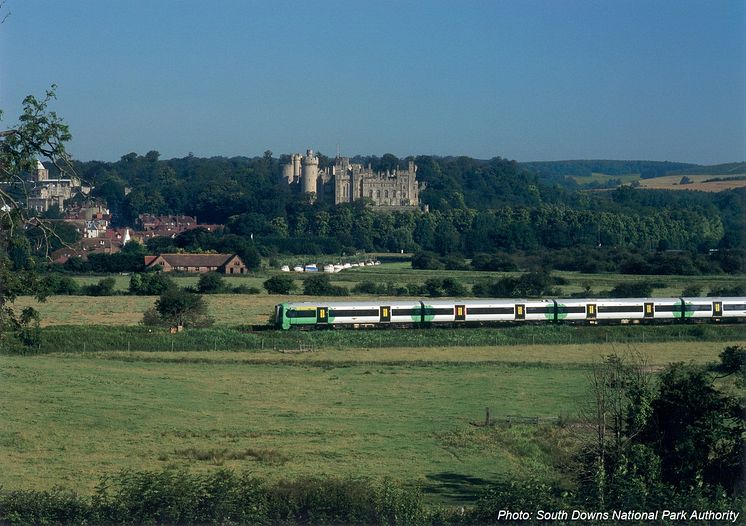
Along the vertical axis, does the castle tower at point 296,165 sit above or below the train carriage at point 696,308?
above

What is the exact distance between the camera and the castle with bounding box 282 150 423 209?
4857 inches

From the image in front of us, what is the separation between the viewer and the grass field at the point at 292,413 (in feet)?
55.1

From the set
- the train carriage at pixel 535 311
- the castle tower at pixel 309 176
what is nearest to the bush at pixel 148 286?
the train carriage at pixel 535 311

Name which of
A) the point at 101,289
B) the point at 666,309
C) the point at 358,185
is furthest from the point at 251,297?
the point at 358,185

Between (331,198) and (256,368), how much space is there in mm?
98512

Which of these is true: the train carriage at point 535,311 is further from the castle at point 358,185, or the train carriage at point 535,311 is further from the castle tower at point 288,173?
the castle tower at point 288,173

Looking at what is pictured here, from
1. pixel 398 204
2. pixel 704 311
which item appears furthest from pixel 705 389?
pixel 398 204

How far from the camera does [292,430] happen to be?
19.5 meters

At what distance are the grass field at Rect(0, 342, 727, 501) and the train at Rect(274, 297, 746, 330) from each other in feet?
20.0

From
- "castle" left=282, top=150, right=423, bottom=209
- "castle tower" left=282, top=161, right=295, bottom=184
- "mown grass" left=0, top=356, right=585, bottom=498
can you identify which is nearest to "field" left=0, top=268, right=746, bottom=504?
"mown grass" left=0, top=356, right=585, bottom=498

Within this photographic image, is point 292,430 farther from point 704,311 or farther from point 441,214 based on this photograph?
point 441,214

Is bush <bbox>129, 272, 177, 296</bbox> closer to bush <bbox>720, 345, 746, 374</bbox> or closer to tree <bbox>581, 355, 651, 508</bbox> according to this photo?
bush <bbox>720, 345, 746, 374</bbox>

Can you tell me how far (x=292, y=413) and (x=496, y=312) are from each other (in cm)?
1816

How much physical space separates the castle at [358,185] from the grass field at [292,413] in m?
92.5
